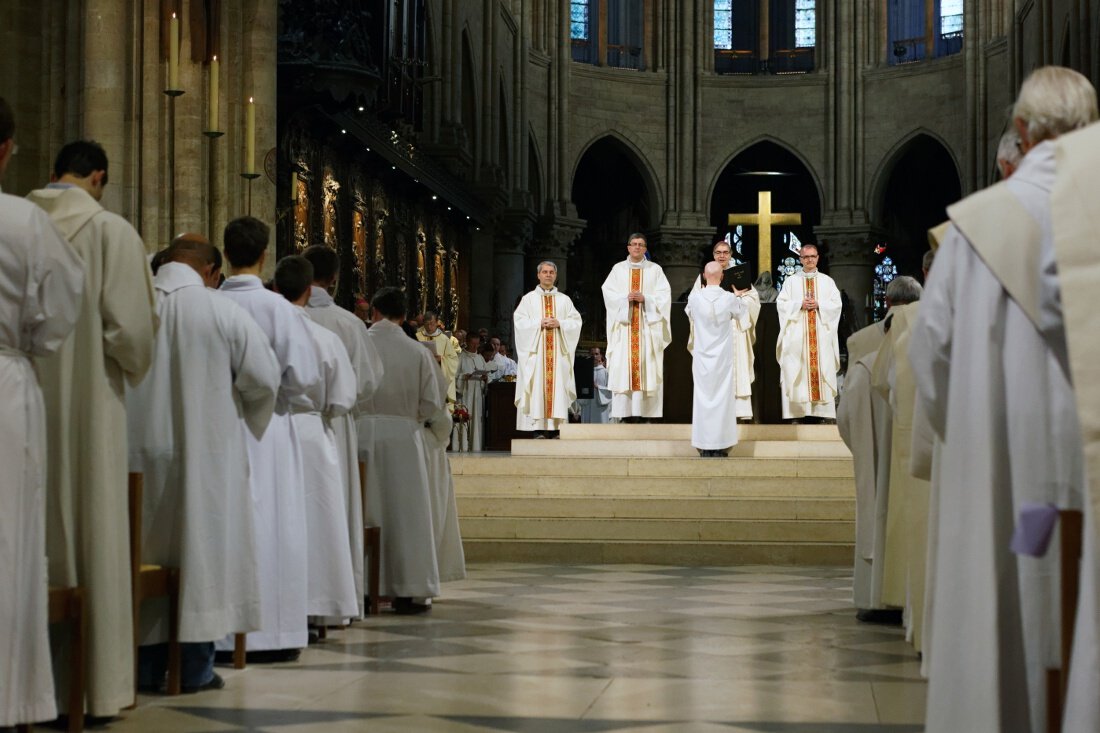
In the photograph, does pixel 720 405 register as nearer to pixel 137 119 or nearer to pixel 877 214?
pixel 137 119

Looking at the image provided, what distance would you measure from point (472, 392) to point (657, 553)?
9450mm

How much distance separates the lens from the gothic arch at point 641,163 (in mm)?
36750

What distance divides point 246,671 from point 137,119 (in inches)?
221

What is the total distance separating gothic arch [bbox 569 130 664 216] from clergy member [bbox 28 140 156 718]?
31478 millimetres

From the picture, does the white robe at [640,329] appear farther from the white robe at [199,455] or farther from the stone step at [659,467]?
the white robe at [199,455]

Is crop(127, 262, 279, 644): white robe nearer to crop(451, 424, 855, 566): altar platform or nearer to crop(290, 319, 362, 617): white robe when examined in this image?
crop(290, 319, 362, 617): white robe

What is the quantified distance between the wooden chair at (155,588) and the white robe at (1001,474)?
2795 millimetres

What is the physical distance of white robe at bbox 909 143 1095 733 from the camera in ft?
12.5

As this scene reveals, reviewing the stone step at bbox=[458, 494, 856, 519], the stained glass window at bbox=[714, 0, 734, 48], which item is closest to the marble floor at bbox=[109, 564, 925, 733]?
the stone step at bbox=[458, 494, 856, 519]

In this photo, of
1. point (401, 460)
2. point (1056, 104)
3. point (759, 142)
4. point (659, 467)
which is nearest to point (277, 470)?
point (401, 460)

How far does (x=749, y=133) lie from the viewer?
37594 mm

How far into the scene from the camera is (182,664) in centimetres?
605

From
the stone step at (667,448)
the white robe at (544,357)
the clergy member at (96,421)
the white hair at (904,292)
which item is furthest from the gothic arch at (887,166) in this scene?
the clergy member at (96,421)

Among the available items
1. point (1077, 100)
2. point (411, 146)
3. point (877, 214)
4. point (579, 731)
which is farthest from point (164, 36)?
point (877, 214)
